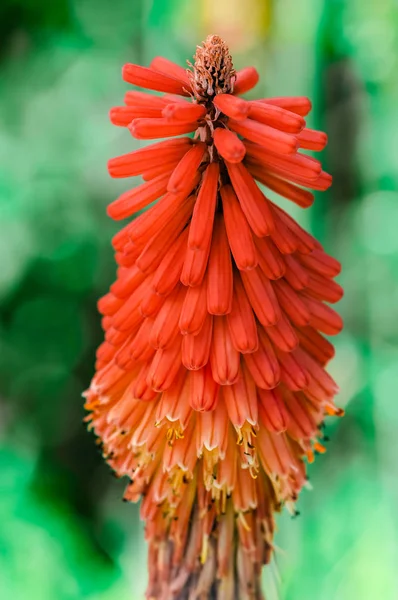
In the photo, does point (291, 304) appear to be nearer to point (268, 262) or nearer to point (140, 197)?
point (268, 262)

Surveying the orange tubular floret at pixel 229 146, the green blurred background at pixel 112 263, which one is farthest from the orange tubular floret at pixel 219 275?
the green blurred background at pixel 112 263

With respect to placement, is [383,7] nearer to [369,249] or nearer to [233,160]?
[369,249]

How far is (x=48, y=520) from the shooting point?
4.15ft

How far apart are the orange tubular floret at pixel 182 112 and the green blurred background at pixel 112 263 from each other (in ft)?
2.03

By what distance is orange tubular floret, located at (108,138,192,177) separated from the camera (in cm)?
65

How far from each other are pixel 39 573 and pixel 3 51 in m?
1.07

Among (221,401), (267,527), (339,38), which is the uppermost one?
(339,38)

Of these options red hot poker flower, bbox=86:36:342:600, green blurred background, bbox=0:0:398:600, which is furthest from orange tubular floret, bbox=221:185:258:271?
green blurred background, bbox=0:0:398:600

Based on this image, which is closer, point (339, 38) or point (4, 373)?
point (339, 38)

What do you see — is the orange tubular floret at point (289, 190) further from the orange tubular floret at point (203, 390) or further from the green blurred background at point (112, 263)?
the green blurred background at point (112, 263)

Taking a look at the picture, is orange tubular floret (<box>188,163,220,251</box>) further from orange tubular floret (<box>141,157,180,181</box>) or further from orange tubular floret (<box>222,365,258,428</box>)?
orange tubular floret (<box>222,365,258,428</box>)

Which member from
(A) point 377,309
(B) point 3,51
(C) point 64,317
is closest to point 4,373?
(C) point 64,317

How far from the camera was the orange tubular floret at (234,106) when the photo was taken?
582 millimetres

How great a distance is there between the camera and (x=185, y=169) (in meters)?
0.62
